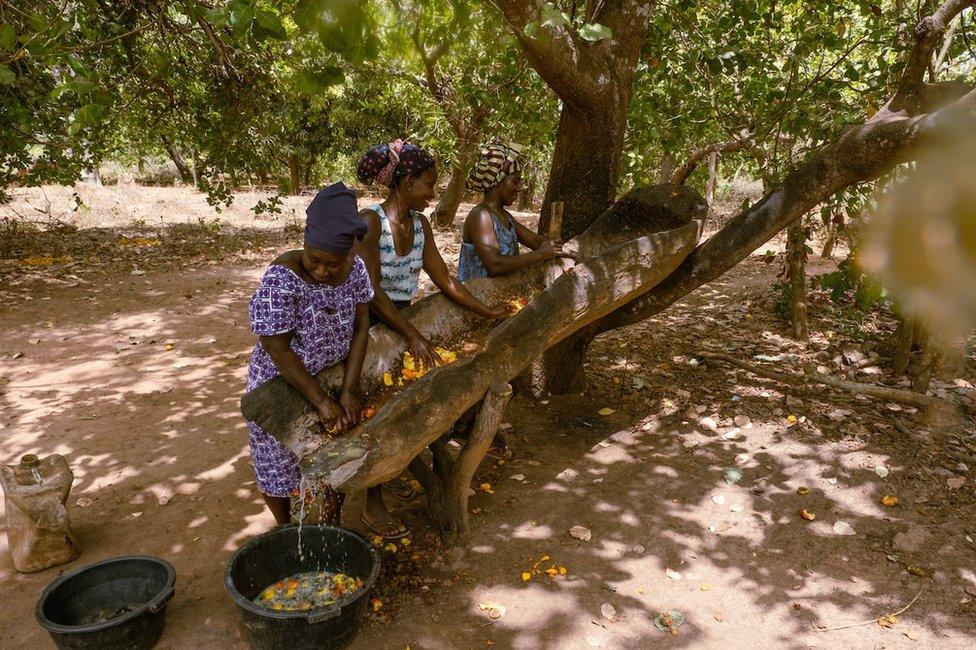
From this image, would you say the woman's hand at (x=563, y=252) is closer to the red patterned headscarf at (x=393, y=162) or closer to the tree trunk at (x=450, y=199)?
the red patterned headscarf at (x=393, y=162)

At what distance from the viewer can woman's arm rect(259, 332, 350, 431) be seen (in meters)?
2.84

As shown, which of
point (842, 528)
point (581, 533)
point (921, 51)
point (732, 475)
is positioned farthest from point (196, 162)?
point (842, 528)

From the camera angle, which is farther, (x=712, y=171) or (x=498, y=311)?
(x=712, y=171)

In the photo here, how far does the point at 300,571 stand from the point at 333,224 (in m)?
1.87

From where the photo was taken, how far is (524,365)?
134 inches

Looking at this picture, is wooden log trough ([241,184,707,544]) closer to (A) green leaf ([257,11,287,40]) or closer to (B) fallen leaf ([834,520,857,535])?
(A) green leaf ([257,11,287,40])

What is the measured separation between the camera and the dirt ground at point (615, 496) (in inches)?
123

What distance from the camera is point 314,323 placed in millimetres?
2979

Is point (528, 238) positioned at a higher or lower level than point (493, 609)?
higher

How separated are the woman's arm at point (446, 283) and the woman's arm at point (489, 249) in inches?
9.5

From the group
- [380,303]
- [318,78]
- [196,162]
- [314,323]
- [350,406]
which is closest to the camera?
[318,78]

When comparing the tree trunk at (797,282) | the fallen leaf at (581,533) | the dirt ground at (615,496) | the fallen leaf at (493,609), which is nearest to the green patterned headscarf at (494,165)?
the dirt ground at (615,496)

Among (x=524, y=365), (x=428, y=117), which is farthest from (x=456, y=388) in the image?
(x=428, y=117)

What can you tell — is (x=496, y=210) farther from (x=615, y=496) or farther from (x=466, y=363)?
(x=615, y=496)
